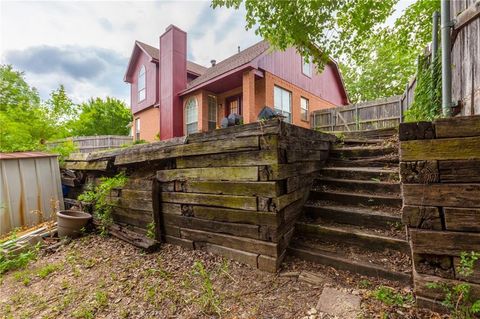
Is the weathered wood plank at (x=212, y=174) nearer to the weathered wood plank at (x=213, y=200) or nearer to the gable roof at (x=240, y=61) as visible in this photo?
the weathered wood plank at (x=213, y=200)

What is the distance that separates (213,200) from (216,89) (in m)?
8.51

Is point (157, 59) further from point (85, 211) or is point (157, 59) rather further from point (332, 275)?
point (332, 275)

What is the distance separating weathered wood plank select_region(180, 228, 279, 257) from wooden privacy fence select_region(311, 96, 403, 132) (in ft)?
29.2

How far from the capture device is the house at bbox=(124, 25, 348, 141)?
29.5 ft

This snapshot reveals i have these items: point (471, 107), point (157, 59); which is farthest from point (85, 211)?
point (157, 59)

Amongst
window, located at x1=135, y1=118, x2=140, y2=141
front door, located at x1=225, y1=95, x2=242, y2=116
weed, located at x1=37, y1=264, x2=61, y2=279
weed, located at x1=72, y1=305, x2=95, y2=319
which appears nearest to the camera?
weed, located at x1=72, y1=305, x2=95, y2=319

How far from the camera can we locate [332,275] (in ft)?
7.15

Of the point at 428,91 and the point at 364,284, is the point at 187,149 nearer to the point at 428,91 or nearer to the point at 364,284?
the point at 364,284

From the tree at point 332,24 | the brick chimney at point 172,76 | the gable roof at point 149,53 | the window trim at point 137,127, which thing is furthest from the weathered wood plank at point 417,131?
the window trim at point 137,127

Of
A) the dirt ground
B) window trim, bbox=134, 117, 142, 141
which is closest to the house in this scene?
window trim, bbox=134, 117, 142, 141

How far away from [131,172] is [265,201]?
9.10 feet

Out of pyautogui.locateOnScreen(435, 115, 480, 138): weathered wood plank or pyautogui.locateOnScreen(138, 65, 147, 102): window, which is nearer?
pyautogui.locateOnScreen(435, 115, 480, 138): weathered wood plank

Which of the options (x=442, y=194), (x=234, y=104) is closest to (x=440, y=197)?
(x=442, y=194)

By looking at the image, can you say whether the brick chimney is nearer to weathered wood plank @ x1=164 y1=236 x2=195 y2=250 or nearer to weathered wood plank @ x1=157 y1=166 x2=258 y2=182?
weathered wood plank @ x1=157 y1=166 x2=258 y2=182
